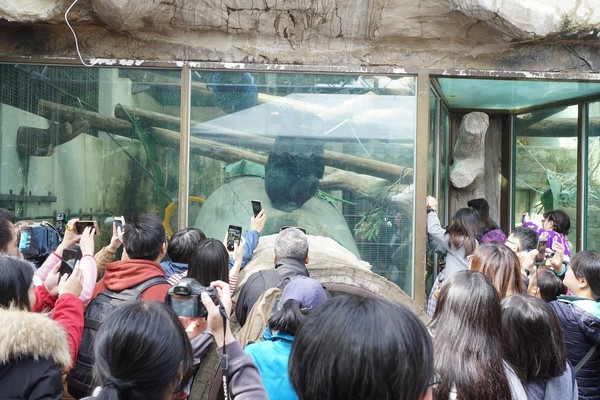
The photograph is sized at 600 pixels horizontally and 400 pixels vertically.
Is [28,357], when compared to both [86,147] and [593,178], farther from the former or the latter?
[593,178]

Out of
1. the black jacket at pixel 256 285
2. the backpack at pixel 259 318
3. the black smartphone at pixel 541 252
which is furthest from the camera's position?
the black smartphone at pixel 541 252

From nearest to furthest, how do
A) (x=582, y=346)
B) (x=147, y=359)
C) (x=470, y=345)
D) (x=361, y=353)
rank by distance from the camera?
(x=361, y=353), (x=147, y=359), (x=470, y=345), (x=582, y=346)

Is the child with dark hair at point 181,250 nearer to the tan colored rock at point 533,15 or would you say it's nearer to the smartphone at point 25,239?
the smartphone at point 25,239

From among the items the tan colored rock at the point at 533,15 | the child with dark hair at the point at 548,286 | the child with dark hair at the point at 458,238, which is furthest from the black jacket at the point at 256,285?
the tan colored rock at the point at 533,15

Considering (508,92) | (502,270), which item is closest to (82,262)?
(502,270)

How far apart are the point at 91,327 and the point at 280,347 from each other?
3.29 feet

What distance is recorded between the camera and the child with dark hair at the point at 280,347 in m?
2.14

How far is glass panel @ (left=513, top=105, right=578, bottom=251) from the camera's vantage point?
741 centimetres

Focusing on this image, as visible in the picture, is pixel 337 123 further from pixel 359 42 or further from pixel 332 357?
pixel 332 357

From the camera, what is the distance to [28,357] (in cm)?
189

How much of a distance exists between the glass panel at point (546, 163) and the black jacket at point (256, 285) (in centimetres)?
509

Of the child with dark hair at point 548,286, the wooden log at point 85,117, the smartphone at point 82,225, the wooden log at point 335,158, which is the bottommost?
the child with dark hair at point 548,286

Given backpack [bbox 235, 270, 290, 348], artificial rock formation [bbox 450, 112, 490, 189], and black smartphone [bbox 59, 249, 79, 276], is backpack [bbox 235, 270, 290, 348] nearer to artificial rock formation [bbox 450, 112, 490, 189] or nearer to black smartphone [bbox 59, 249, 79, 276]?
black smartphone [bbox 59, 249, 79, 276]

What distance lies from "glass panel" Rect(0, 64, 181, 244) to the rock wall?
34cm
